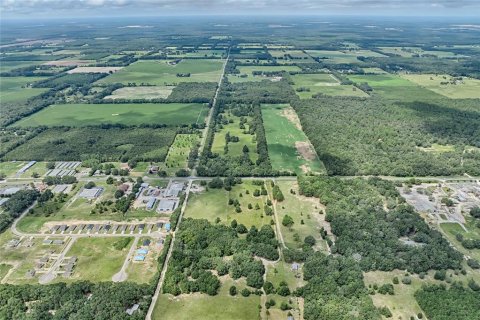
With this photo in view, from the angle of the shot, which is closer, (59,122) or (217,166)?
(217,166)

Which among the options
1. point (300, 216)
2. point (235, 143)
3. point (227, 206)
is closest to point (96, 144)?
point (235, 143)

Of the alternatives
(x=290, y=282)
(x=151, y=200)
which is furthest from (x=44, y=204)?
(x=290, y=282)

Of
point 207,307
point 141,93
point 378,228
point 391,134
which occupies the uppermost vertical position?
point 141,93

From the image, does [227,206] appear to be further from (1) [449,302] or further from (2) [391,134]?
(2) [391,134]

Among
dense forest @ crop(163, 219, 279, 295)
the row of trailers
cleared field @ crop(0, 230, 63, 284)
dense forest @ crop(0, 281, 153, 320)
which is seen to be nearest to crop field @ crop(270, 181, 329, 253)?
dense forest @ crop(163, 219, 279, 295)

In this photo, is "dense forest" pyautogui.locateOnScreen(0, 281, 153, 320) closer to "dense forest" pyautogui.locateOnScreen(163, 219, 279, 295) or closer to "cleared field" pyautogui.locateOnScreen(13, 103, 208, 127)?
"dense forest" pyautogui.locateOnScreen(163, 219, 279, 295)

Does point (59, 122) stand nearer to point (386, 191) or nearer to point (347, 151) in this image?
point (347, 151)

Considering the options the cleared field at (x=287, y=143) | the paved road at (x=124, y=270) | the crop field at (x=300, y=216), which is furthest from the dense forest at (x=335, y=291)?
the cleared field at (x=287, y=143)
